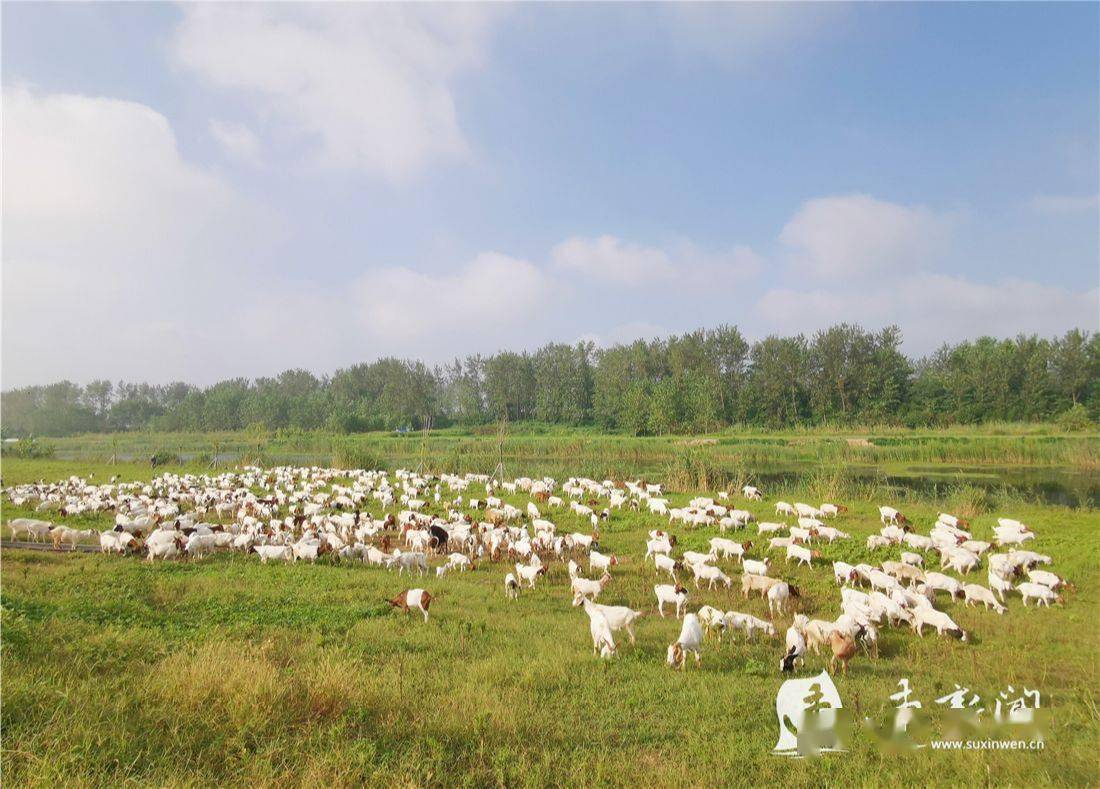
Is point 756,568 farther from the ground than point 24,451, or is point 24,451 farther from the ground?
point 24,451

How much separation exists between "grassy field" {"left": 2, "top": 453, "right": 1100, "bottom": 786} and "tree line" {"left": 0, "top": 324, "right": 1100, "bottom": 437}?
229ft

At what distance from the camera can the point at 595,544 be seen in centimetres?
1784

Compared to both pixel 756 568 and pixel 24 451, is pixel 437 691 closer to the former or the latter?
pixel 756 568

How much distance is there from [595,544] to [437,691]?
10899mm

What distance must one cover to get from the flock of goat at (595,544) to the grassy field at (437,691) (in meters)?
0.50

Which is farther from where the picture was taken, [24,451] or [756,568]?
[24,451]

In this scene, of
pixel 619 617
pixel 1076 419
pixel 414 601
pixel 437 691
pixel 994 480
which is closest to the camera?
pixel 437 691

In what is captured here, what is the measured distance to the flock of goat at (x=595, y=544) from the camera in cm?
1029

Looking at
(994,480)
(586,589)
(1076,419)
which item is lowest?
(994,480)

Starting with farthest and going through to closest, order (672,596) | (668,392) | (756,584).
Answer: (668,392), (756,584), (672,596)

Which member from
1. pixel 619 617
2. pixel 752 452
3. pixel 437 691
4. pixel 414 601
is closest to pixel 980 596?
pixel 619 617

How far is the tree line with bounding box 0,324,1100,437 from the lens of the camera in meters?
68.9

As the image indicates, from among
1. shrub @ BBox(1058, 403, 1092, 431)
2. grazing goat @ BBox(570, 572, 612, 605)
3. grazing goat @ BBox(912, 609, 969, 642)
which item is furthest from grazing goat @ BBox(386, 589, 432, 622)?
shrub @ BBox(1058, 403, 1092, 431)

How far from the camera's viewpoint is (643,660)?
9.00 m
